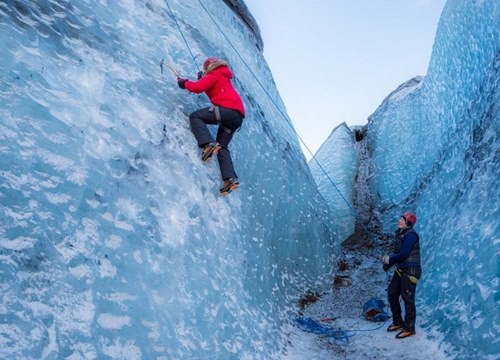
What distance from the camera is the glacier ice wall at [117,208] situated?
2.52m

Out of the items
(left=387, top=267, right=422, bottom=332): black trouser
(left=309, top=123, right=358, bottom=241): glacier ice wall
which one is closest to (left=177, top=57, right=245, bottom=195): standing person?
(left=387, top=267, right=422, bottom=332): black trouser

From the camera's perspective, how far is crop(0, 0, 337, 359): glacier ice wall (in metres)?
2.52

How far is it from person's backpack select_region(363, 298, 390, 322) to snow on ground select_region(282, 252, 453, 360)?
3.2 inches

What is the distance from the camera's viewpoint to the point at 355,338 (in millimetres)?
4992

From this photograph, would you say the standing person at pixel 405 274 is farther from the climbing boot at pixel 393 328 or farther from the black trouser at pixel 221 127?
the black trouser at pixel 221 127

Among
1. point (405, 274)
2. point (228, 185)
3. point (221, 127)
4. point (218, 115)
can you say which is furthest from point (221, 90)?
point (405, 274)

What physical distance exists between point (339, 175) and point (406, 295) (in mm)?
7071

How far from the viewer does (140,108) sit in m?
4.02

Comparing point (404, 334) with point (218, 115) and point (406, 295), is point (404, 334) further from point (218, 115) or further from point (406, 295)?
point (218, 115)

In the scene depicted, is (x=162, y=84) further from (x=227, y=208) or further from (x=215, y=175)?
(x=227, y=208)

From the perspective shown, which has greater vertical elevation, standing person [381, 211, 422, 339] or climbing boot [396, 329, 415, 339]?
standing person [381, 211, 422, 339]

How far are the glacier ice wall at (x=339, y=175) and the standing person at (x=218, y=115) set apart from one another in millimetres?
5104

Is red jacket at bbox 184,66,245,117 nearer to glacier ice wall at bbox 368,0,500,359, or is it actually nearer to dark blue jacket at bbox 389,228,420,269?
dark blue jacket at bbox 389,228,420,269

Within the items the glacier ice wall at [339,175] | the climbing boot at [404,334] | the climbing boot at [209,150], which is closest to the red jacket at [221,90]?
the climbing boot at [209,150]
